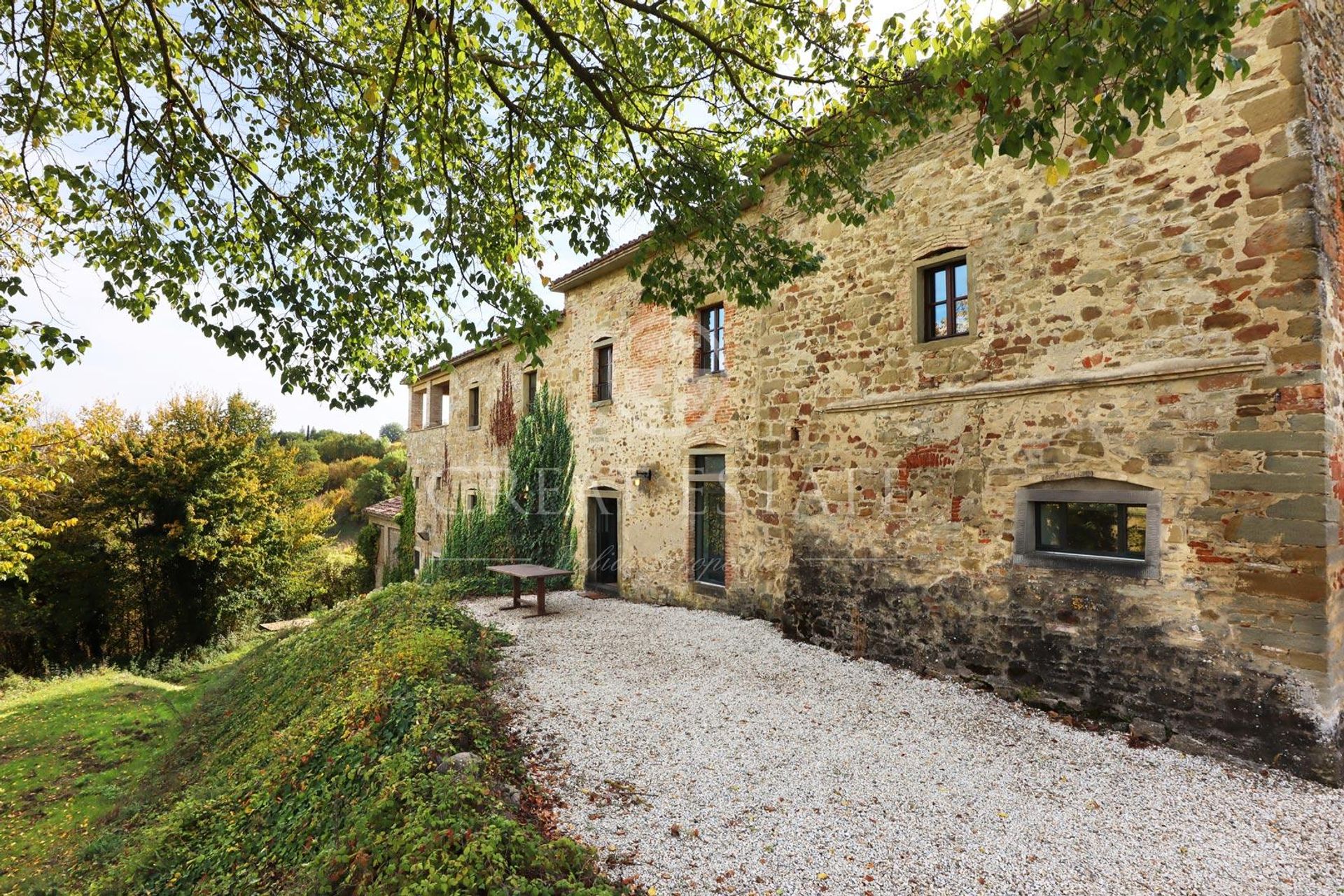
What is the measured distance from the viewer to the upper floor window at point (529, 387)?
573 inches

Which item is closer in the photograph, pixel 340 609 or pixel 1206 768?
pixel 1206 768

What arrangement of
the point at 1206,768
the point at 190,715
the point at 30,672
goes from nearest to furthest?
1. the point at 1206,768
2. the point at 190,715
3. the point at 30,672

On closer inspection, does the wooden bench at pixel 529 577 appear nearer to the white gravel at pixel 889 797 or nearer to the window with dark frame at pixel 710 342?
the white gravel at pixel 889 797

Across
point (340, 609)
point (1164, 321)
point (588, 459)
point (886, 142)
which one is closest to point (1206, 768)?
point (1164, 321)

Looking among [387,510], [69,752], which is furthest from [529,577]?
[387,510]

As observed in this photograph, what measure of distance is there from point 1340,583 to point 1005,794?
309cm

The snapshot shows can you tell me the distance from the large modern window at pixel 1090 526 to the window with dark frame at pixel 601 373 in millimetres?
8104

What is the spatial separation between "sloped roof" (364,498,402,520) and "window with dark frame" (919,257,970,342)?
19.7 meters

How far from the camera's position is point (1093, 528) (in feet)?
17.8

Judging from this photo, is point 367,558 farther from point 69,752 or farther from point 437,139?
point 437,139

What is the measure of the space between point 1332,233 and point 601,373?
33.0ft

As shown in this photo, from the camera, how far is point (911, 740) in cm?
493

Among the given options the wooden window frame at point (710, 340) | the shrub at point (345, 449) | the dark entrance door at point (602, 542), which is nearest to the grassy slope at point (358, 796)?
the dark entrance door at point (602, 542)

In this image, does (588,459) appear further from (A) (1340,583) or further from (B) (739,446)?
(A) (1340,583)
